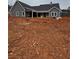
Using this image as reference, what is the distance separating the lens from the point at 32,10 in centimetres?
199

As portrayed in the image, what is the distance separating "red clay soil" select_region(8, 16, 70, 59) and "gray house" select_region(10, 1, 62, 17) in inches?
2.0

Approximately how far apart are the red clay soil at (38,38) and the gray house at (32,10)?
0.05m

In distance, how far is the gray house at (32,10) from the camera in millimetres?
1964

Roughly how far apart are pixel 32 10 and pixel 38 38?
0.33 meters

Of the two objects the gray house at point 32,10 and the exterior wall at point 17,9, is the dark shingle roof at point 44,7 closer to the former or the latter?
the gray house at point 32,10

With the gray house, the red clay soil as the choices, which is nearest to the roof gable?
the gray house

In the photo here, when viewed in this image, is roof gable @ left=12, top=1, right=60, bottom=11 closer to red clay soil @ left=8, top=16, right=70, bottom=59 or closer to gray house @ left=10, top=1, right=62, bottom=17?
gray house @ left=10, top=1, right=62, bottom=17

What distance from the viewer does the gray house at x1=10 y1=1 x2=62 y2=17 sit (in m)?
1.96

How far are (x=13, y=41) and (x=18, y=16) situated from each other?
0.96ft

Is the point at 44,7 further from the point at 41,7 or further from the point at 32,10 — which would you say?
the point at 32,10

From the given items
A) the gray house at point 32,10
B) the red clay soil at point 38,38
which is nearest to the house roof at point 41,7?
the gray house at point 32,10

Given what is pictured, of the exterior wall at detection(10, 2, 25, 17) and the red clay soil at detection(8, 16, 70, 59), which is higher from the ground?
the exterior wall at detection(10, 2, 25, 17)
